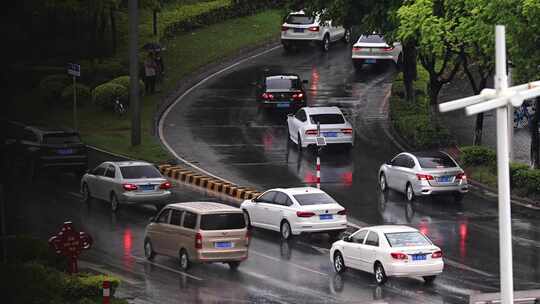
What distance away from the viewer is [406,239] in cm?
3094

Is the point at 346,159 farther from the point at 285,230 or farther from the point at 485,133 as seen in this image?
the point at 285,230

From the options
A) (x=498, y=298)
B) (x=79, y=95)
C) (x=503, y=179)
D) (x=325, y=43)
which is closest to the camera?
(x=503, y=179)

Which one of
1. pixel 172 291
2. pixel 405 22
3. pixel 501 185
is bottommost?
pixel 172 291

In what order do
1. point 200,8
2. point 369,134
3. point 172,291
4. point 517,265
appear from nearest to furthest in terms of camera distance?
point 172,291 → point 517,265 → point 369,134 → point 200,8

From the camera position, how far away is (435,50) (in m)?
43.7

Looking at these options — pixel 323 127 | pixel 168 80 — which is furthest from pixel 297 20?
pixel 323 127

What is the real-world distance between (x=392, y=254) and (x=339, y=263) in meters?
2.18

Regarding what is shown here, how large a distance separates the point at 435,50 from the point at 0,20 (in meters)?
26.8

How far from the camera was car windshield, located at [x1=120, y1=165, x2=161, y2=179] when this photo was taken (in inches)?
1576

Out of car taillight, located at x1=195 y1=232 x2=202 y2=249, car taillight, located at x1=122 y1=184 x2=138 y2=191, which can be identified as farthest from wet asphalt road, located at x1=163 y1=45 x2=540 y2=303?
car taillight, located at x1=122 y1=184 x2=138 y2=191

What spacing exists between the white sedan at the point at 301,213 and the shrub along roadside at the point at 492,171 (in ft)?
24.7

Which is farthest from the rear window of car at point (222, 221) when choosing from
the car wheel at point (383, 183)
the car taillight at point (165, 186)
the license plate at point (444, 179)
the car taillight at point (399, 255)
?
the car wheel at point (383, 183)

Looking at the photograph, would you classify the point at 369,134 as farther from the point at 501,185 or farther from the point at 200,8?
the point at 501,185

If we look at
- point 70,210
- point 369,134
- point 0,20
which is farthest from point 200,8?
point 70,210
